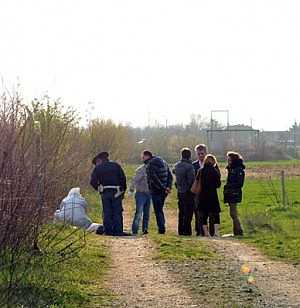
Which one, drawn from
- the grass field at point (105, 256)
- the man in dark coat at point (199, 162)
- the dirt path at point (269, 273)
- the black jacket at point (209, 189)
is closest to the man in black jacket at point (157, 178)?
the man in dark coat at point (199, 162)

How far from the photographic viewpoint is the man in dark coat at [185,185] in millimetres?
16609

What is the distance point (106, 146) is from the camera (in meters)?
43.9

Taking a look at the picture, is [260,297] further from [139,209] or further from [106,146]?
[106,146]

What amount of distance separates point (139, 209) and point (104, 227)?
1.15m

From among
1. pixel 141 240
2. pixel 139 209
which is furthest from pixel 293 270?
pixel 139 209

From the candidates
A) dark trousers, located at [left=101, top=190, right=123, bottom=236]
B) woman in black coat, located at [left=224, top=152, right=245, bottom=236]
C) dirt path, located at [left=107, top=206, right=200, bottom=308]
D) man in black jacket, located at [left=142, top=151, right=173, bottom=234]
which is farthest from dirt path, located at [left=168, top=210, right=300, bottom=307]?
dark trousers, located at [left=101, top=190, right=123, bottom=236]

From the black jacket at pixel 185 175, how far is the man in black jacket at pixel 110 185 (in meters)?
1.13

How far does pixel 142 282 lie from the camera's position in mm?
10414

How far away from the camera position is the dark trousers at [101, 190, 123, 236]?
16.4 metres

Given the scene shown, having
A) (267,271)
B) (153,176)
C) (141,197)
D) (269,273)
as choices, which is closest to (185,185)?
(153,176)

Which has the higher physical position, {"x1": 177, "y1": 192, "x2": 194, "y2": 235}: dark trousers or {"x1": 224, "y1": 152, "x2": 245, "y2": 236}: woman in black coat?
{"x1": 224, "y1": 152, "x2": 245, "y2": 236}: woman in black coat

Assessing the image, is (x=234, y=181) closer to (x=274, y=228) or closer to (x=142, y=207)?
(x=142, y=207)

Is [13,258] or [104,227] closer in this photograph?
[13,258]

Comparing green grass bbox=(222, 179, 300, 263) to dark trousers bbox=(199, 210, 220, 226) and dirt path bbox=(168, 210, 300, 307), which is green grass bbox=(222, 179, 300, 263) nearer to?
dirt path bbox=(168, 210, 300, 307)
